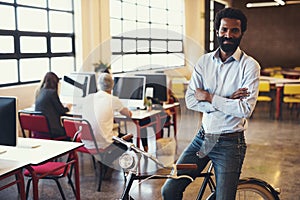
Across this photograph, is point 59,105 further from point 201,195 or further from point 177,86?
point 177,86

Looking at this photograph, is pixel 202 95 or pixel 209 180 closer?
pixel 202 95

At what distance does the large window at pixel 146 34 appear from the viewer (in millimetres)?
8156

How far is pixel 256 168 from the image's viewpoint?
465 cm

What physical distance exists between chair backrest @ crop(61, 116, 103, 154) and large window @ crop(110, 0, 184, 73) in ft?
12.2

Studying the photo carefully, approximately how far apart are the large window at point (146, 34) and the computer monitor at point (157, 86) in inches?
94.6

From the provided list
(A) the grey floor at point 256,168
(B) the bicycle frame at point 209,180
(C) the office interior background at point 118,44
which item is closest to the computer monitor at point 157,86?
(A) the grey floor at point 256,168

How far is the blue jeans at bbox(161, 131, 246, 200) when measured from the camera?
2051mm

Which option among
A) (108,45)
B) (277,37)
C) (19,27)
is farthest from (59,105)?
(277,37)

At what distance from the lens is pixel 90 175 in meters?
4.46

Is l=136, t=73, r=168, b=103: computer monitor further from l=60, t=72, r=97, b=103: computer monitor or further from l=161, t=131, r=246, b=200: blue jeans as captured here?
l=161, t=131, r=246, b=200: blue jeans

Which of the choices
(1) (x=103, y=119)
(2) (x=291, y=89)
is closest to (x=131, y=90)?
(1) (x=103, y=119)

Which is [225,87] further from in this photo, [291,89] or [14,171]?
[291,89]

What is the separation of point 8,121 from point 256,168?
125 inches

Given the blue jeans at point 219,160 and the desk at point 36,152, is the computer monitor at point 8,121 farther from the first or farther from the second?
the blue jeans at point 219,160
